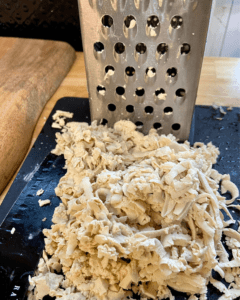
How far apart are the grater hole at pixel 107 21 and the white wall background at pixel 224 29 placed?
97cm

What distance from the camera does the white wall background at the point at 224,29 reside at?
150 cm

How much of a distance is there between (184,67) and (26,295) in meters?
0.72

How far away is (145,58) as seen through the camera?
80 cm

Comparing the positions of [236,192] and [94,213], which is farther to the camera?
[236,192]

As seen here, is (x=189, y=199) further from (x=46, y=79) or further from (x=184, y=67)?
(x=46, y=79)

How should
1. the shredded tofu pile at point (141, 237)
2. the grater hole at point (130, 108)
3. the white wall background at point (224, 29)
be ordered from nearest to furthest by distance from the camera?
the shredded tofu pile at point (141, 237) < the grater hole at point (130, 108) < the white wall background at point (224, 29)

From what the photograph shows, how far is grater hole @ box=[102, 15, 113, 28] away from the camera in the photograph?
2.51 ft

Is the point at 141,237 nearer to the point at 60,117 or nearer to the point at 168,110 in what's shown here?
the point at 168,110

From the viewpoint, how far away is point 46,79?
122 cm

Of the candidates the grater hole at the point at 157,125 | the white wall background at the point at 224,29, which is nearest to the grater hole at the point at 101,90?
the grater hole at the point at 157,125

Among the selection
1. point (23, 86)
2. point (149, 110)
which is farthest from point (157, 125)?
point (23, 86)

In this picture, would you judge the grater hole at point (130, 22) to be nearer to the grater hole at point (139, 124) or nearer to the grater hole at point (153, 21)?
the grater hole at point (153, 21)

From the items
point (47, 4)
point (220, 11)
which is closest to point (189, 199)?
point (47, 4)

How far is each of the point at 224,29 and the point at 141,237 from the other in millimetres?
1439
